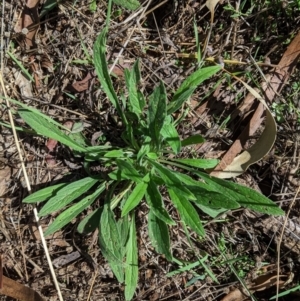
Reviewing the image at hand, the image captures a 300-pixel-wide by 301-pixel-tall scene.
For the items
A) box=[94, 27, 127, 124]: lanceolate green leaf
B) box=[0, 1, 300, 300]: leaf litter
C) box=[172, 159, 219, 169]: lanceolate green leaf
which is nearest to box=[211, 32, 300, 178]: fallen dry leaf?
box=[0, 1, 300, 300]: leaf litter

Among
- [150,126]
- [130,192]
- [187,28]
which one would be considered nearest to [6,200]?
[130,192]

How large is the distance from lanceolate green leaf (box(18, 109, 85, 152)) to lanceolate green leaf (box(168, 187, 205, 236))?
0.55 meters

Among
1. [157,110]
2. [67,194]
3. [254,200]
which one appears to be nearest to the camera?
[157,110]

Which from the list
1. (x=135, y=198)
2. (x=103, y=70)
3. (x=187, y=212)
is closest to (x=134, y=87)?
(x=103, y=70)

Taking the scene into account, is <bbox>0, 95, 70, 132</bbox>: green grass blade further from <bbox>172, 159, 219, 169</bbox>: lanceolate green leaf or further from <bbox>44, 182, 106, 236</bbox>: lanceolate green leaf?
<bbox>172, 159, 219, 169</bbox>: lanceolate green leaf

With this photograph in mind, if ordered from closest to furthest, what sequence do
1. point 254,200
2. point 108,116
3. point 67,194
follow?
point 254,200 → point 67,194 → point 108,116

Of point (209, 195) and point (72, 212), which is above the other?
point (209, 195)

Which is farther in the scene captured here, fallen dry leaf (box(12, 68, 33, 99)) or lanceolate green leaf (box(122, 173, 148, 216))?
fallen dry leaf (box(12, 68, 33, 99))

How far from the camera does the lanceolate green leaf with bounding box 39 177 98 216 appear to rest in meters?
2.24

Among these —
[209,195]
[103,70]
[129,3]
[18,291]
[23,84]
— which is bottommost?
[18,291]

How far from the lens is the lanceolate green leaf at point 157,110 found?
2.01 m

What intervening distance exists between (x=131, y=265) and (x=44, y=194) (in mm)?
519

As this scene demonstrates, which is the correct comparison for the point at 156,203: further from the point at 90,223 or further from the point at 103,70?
the point at 103,70

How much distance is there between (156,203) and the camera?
216 centimetres
